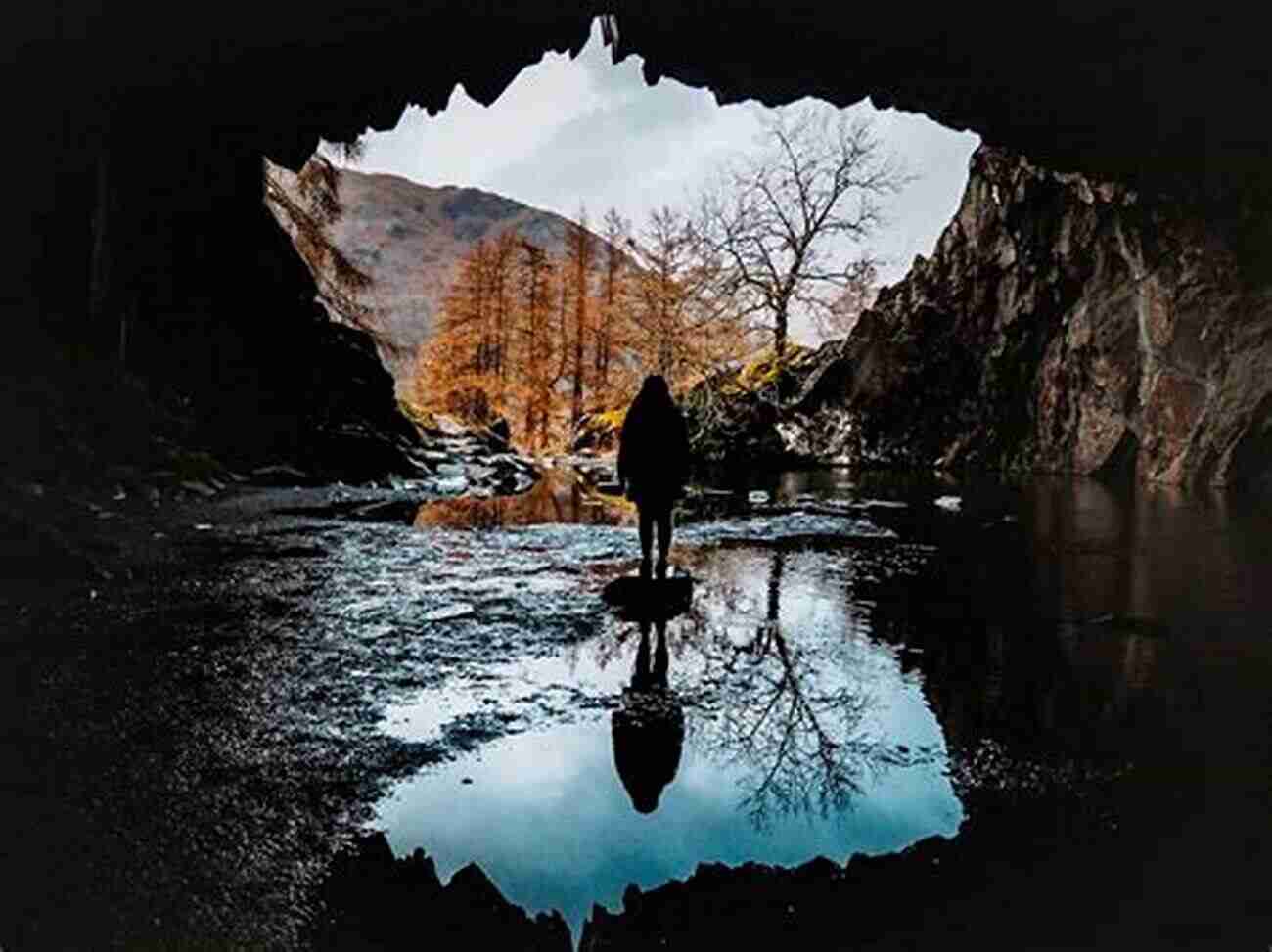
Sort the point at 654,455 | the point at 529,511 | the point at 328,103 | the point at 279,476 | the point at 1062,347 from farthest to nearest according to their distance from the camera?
the point at 1062,347
the point at 279,476
the point at 529,511
the point at 328,103
the point at 654,455

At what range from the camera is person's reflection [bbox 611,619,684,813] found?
480 cm

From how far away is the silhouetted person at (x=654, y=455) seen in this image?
31.8ft

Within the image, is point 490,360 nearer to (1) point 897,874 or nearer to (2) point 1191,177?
(2) point 1191,177

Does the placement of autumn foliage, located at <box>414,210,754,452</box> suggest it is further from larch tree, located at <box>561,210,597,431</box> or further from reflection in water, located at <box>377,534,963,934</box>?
reflection in water, located at <box>377,534,963,934</box>

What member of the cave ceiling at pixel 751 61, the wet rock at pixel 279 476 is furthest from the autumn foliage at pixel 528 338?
the cave ceiling at pixel 751 61

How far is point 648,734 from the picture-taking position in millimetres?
5531

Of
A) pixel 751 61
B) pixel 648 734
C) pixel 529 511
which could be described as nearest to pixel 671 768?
pixel 648 734

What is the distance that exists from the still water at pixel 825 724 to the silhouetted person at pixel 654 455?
96 cm

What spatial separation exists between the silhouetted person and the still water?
96 cm

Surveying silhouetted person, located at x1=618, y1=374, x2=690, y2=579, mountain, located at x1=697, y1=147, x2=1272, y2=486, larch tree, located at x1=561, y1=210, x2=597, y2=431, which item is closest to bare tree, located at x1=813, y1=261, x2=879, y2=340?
mountain, located at x1=697, y1=147, x2=1272, y2=486

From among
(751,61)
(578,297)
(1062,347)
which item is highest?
(578,297)

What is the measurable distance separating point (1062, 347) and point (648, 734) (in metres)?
34.7

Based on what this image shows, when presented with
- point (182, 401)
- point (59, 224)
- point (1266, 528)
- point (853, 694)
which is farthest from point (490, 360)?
point (853, 694)

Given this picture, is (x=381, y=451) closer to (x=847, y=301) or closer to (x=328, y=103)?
(x=328, y=103)
